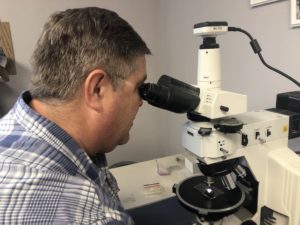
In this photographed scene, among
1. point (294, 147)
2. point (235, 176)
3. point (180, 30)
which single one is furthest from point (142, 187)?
point (180, 30)

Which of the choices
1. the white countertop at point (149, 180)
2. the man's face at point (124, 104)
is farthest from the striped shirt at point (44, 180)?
the white countertop at point (149, 180)

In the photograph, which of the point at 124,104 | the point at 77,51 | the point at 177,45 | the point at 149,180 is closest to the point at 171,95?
the point at 124,104

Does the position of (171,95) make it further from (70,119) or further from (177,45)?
(177,45)

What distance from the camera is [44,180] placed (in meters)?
0.51

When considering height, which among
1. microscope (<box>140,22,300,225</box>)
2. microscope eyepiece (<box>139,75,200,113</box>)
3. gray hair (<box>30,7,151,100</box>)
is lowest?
microscope (<box>140,22,300,225</box>)

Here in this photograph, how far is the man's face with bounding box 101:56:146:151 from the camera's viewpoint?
0.68 metres

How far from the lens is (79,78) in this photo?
63 centimetres

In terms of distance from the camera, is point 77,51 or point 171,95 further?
point 171,95

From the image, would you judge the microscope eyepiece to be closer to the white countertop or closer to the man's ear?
the man's ear

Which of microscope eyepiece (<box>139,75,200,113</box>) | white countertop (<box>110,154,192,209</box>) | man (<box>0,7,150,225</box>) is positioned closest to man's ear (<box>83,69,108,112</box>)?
man (<box>0,7,150,225</box>)

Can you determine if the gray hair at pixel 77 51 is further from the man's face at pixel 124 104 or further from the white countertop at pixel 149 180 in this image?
→ the white countertop at pixel 149 180

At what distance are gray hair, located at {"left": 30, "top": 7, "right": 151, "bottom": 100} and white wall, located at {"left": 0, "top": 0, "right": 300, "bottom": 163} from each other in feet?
2.80

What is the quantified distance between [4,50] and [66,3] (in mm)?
529

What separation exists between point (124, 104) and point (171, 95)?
0.14 metres
